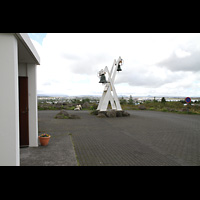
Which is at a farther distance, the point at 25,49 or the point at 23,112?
the point at 23,112

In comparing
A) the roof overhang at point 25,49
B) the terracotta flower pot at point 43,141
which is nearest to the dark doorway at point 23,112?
the terracotta flower pot at point 43,141

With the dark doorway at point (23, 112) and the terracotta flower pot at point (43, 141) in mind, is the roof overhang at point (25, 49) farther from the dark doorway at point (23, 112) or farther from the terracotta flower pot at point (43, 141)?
the terracotta flower pot at point (43, 141)

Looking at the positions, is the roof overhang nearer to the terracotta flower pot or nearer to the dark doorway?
the dark doorway

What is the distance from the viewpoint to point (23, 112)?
216 inches

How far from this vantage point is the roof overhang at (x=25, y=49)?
332 centimetres

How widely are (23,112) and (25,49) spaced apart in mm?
2467

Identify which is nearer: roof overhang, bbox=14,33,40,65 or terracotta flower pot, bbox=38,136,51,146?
roof overhang, bbox=14,33,40,65

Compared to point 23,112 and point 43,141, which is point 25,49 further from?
point 43,141

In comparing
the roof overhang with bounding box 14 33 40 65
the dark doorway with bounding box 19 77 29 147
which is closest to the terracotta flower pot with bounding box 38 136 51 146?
the dark doorway with bounding box 19 77 29 147

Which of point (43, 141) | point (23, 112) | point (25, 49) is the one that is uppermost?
point (25, 49)

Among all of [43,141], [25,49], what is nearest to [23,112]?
[43,141]

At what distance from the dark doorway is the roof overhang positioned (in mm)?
794

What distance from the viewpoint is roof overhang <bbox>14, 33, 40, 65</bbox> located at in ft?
10.9
